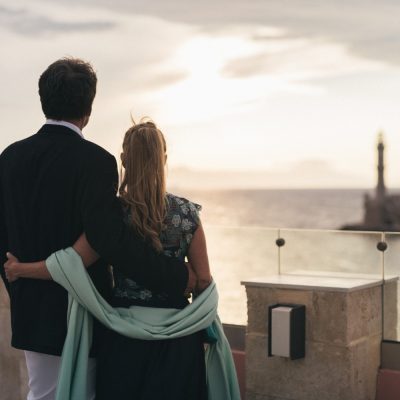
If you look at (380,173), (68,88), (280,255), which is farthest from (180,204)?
(380,173)

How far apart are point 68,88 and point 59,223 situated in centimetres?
39

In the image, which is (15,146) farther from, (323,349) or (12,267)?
(323,349)

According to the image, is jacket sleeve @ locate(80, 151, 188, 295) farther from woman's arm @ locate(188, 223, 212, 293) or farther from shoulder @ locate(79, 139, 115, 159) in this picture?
woman's arm @ locate(188, 223, 212, 293)

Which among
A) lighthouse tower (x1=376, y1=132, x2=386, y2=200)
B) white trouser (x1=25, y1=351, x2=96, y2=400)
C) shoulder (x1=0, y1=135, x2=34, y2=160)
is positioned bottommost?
white trouser (x1=25, y1=351, x2=96, y2=400)

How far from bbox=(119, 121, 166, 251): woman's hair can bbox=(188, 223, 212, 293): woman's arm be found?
13 cm

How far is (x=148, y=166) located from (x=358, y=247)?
2.38 meters

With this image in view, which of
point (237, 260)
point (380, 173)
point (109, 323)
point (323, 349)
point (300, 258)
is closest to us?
point (109, 323)

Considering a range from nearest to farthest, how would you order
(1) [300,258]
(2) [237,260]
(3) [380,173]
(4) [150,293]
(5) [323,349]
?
(4) [150,293] < (5) [323,349] < (1) [300,258] < (2) [237,260] < (3) [380,173]

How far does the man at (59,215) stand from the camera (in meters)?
2.89

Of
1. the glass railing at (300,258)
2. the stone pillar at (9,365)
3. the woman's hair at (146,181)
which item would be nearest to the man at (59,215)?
the woman's hair at (146,181)

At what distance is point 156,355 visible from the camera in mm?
3080

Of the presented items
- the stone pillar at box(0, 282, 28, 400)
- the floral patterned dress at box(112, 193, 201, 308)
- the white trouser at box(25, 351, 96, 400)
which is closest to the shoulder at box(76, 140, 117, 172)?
the floral patterned dress at box(112, 193, 201, 308)

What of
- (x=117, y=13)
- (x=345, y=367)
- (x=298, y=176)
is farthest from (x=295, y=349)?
(x=298, y=176)

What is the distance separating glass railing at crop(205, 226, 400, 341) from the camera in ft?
16.8
